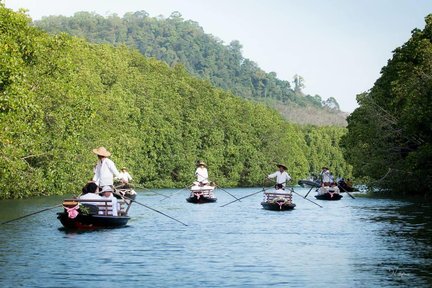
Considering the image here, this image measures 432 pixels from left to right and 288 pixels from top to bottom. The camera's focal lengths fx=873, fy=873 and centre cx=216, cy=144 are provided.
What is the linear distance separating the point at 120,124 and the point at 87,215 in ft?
187

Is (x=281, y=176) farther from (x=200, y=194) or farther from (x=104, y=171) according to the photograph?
(x=104, y=171)

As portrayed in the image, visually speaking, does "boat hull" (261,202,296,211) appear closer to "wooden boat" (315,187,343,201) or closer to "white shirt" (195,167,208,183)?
"white shirt" (195,167,208,183)

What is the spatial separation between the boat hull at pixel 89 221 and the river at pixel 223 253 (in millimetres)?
381

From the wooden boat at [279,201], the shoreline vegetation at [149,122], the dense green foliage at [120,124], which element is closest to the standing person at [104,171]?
the wooden boat at [279,201]

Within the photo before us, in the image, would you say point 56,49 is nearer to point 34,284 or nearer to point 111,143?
point 111,143

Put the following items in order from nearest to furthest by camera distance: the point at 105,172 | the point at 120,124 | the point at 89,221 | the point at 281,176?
1. the point at 89,221
2. the point at 105,172
3. the point at 281,176
4. the point at 120,124

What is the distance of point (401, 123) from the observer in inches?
2362

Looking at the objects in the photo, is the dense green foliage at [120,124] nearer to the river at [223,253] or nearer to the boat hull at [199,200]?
the boat hull at [199,200]

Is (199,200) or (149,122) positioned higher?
(149,122)

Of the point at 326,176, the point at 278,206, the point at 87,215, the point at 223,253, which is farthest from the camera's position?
the point at 326,176

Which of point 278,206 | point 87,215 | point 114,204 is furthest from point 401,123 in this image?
point 87,215

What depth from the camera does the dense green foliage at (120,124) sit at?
50219 millimetres

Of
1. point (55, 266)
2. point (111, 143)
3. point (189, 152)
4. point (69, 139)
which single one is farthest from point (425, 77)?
point (189, 152)

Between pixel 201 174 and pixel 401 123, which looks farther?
pixel 401 123
